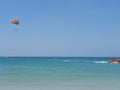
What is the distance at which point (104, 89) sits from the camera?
20266 mm

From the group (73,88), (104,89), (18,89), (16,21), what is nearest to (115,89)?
(104,89)

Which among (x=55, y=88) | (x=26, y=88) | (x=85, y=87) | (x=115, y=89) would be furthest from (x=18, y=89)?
(x=115, y=89)

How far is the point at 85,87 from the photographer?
2105 cm

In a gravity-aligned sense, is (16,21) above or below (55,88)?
above

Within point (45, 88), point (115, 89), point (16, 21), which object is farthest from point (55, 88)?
point (16, 21)

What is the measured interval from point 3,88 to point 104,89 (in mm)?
5633

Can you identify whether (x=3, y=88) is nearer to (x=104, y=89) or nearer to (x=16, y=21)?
(x=16, y=21)

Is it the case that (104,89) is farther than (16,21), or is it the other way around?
(104,89)

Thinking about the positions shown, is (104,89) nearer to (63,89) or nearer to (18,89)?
(63,89)

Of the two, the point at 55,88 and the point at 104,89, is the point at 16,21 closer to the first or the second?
the point at 55,88

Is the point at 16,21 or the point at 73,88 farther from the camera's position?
the point at 73,88

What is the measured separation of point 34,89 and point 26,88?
578 mm

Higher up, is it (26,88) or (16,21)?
(16,21)

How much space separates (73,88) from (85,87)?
885 mm
